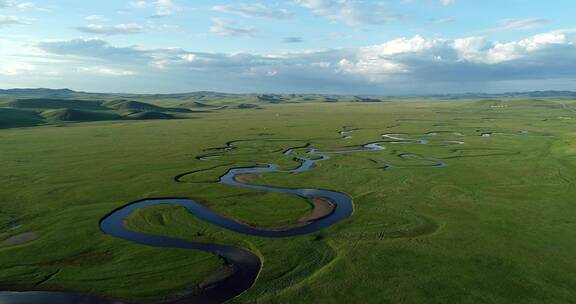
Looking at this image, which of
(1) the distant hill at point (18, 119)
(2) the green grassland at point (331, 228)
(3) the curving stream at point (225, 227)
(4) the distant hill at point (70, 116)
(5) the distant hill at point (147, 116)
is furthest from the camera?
(5) the distant hill at point (147, 116)

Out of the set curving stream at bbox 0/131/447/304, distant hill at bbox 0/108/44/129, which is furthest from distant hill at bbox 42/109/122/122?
curving stream at bbox 0/131/447/304

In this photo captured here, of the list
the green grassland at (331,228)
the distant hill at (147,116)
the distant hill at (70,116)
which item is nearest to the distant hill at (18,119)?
the distant hill at (70,116)

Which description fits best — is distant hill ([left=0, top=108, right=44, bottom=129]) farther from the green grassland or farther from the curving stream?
the curving stream

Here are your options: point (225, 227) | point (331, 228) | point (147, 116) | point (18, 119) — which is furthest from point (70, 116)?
point (331, 228)

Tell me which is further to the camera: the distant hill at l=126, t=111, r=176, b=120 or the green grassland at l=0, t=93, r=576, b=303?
the distant hill at l=126, t=111, r=176, b=120

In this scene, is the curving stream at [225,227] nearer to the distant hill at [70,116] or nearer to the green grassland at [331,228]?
the green grassland at [331,228]

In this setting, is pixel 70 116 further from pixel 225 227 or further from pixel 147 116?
pixel 225 227

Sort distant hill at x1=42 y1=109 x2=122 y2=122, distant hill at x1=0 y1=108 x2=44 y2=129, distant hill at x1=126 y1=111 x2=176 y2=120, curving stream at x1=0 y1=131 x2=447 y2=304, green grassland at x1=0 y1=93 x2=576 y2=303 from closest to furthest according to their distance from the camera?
curving stream at x1=0 y1=131 x2=447 y2=304 → green grassland at x1=0 y1=93 x2=576 y2=303 → distant hill at x1=0 y1=108 x2=44 y2=129 → distant hill at x1=42 y1=109 x2=122 y2=122 → distant hill at x1=126 y1=111 x2=176 y2=120

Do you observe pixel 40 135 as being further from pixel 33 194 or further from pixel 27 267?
pixel 27 267
